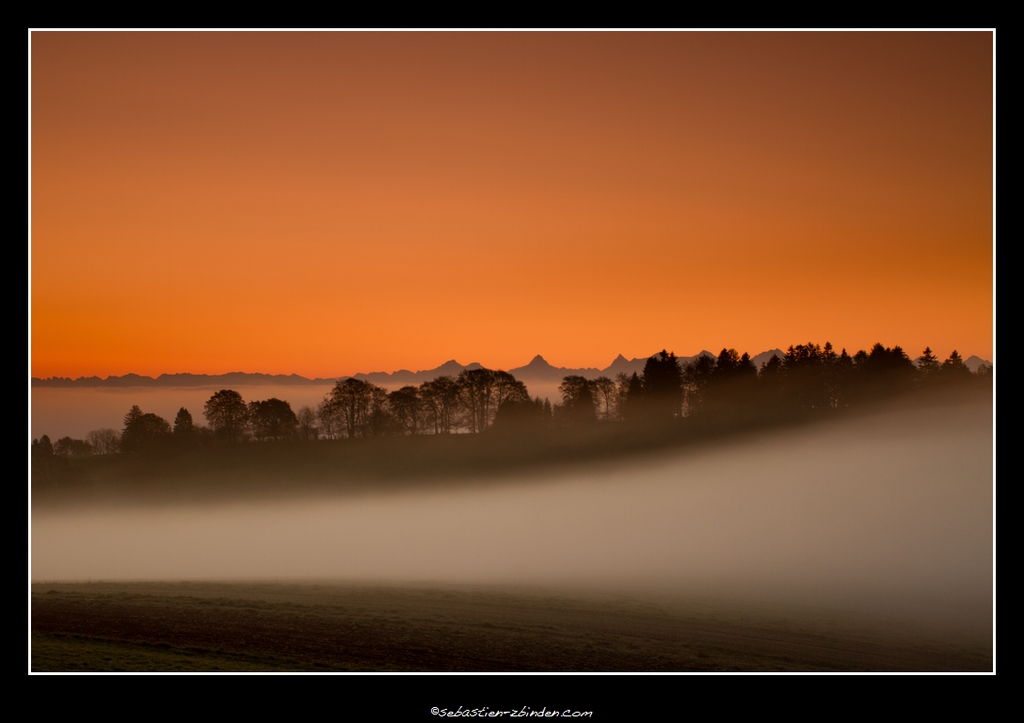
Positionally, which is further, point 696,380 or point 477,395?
point 696,380

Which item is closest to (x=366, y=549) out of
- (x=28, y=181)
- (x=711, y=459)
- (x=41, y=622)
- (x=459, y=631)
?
(x=459, y=631)

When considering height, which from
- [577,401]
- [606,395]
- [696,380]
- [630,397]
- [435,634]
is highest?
[696,380]

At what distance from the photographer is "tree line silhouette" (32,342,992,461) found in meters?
32.9

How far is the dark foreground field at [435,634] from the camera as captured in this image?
23938 mm

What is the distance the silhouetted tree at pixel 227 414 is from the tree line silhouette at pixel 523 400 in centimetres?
5

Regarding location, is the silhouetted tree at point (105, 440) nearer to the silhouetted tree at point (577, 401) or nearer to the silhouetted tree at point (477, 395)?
the silhouetted tree at point (477, 395)

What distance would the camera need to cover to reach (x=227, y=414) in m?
34.2

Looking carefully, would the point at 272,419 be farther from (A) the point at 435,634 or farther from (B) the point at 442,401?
(A) the point at 435,634

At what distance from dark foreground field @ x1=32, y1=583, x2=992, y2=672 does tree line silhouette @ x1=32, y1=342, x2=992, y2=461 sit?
8.21m

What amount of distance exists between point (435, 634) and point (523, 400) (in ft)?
38.5

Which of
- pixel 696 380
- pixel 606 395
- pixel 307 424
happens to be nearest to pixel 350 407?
pixel 307 424

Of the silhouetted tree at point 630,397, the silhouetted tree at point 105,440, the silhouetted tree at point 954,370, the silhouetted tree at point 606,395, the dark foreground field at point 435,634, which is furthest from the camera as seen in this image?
the silhouetted tree at point 606,395

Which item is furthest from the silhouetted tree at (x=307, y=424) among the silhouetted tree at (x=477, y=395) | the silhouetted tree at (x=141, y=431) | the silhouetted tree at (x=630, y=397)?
the silhouetted tree at (x=630, y=397)

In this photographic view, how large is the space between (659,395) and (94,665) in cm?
2711
